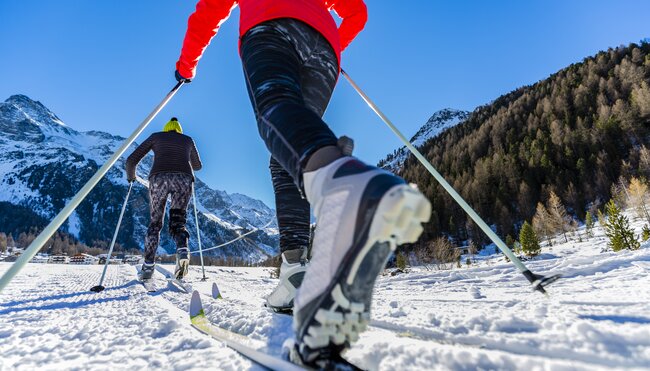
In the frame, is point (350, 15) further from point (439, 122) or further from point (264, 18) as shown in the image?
point (439, 122)

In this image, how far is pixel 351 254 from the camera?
0.59 metres

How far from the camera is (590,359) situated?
0.68 meters

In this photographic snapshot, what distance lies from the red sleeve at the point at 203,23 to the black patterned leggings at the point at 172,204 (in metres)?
2.45

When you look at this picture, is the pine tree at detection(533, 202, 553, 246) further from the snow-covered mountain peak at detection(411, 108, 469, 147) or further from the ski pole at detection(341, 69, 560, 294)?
the snow-covered mountain peak at detection(411, 108, 469, 147)

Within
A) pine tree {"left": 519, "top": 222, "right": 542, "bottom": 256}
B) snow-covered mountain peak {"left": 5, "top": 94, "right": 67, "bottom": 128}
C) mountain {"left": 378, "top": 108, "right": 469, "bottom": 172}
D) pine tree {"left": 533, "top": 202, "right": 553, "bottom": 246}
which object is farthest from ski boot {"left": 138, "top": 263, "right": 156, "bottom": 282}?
snow-covered mountain peak {"left": 5, "top": 94, "right": 67, "bottom": 128}

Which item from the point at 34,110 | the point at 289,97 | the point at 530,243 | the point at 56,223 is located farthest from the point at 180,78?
the point at 34,110

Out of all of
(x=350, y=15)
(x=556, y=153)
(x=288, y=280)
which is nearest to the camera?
(x=288, y=280)

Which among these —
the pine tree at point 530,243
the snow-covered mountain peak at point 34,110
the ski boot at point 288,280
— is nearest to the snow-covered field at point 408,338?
the ski boot at point 288,280

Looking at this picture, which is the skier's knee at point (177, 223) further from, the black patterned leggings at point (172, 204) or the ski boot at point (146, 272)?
the ski boot at point (146, 272)

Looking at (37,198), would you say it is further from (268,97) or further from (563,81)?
(563,81)

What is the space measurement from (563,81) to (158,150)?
96.1 meters

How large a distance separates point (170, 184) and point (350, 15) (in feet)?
9.70

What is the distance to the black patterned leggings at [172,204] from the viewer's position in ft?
12.1

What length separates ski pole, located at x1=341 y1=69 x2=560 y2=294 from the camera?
3.92ft
